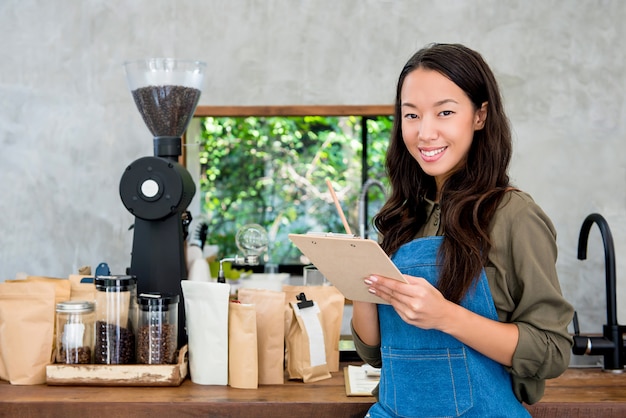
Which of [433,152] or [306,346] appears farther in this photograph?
[306,346]

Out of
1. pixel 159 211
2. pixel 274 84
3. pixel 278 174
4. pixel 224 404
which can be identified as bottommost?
pixel 224 404

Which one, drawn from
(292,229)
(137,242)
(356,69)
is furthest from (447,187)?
(292,229)

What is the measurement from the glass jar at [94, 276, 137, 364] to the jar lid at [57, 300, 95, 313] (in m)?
0.03

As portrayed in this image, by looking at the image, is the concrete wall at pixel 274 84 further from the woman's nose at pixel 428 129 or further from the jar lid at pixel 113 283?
the woman's nose at pixel 428 129

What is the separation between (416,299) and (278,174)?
3.73 meters

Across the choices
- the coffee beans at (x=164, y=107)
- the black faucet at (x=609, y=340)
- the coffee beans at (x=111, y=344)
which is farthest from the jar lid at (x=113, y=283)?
the black faucet at (x=609, y=340)

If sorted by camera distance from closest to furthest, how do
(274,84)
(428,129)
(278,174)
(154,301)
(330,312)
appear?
(428,129)
(154,301)
(330,312)
(274,84)
(278,174)

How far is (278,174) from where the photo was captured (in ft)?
17.1

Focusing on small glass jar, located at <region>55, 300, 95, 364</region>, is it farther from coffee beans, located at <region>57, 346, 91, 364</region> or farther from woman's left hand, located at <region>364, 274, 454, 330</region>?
woman's left hand, located at <region>364, 274, 454, 330</region>

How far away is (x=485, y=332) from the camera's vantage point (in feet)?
5.24

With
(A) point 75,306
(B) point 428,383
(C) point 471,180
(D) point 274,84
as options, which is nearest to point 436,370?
(B) point 428,383

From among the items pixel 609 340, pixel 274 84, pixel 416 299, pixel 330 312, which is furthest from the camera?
pixel 274 84

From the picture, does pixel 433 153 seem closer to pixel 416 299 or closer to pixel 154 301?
pixel 416 299

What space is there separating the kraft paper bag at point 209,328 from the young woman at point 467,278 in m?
0.73
